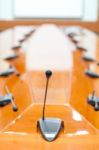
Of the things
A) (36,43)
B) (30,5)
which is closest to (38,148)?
(36,43)

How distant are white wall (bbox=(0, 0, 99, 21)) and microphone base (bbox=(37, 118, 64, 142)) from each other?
5.75 meters

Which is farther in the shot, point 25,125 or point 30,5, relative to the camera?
point 30,5

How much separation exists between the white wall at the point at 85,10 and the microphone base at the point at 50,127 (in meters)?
5.75

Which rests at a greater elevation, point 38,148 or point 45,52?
point 38,148

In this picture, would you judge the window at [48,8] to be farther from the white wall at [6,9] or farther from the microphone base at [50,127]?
the microphone base at [50,127]

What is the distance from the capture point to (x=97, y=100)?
1.39 m

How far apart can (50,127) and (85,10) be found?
5.84 meters

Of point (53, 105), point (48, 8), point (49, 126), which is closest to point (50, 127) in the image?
point (49, 126)

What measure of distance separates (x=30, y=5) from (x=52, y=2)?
42 centimetres

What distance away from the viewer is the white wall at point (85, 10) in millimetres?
6738

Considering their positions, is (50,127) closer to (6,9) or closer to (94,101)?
(94,101)

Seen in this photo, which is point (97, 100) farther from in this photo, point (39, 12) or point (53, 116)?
point (39, 12)

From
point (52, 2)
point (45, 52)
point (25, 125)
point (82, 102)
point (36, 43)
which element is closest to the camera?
point (25, 125)

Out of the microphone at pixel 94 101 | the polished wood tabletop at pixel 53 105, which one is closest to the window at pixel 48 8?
the polished wood tabletop at pixel 53 105
